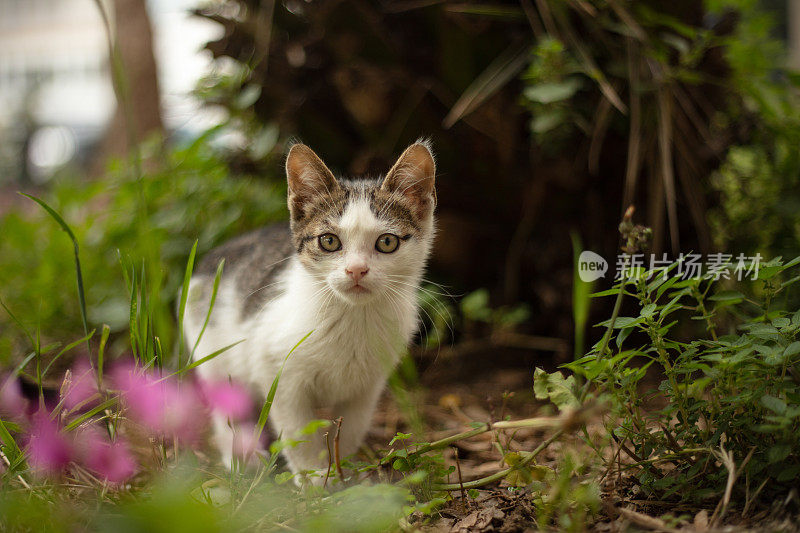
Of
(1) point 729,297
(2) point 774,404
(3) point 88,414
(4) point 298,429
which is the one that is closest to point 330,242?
(4) point 298,429

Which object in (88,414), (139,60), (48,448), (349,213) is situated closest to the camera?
(48,448)

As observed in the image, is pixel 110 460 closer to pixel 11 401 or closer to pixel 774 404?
pixel 11 401

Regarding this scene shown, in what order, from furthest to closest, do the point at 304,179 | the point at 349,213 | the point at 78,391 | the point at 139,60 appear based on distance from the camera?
the point at 139,60
the point at 304,179
the point at 349,213
the point at 78,391

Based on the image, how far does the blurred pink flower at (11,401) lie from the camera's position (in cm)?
171

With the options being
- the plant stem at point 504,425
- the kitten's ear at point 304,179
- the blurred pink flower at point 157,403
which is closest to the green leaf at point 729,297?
the plant stem at point 504,425

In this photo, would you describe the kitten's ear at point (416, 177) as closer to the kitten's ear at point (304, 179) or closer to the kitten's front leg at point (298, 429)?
the kitten's ear at point (304, 179)

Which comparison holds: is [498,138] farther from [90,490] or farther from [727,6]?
[90,490]

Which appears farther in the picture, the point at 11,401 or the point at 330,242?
the point at 330,242

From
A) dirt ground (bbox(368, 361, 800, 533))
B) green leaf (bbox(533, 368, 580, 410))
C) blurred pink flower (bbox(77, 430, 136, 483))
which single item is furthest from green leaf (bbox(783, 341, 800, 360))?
blurred pink flower (bbox(77, 430, 136, 483))

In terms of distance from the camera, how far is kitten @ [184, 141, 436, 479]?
190 cm

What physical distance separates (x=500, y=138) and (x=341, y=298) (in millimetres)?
1262

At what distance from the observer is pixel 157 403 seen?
1440 millimetres

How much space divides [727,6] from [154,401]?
3428mm

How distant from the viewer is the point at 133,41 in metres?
4.63
